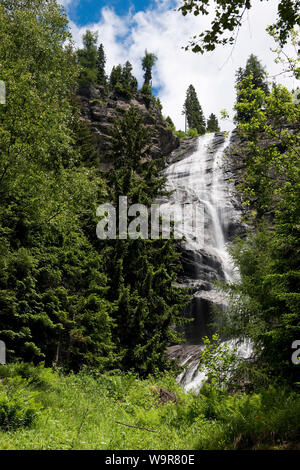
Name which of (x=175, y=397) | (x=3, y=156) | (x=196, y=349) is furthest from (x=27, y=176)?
(x=196, y=349)

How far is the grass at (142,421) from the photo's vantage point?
5070 millimetres

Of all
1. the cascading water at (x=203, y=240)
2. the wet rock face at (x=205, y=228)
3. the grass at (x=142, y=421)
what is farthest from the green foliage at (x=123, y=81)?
the grass at (x=142, y=421)

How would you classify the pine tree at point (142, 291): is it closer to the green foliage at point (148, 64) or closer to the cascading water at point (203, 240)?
the cascading water at point (203, 240)

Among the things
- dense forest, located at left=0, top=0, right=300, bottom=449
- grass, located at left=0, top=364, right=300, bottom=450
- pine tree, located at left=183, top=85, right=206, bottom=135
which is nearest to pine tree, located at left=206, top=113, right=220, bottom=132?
pine tree, located at left=183, top=85, right=206, bottom=135

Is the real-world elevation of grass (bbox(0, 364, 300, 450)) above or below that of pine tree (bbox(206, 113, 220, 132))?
below

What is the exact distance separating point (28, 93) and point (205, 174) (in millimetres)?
33245

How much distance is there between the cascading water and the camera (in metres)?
20.8

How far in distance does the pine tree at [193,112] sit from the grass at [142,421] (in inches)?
3190

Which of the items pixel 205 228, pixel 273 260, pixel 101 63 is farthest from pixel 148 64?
pixel 273 260

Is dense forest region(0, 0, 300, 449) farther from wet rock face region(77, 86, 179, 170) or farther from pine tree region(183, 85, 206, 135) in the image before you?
pine tree region(183, 85, 206, 135)

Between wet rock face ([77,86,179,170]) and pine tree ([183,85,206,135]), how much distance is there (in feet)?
83.6

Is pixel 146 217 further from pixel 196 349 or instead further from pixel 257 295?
pixel 196 349

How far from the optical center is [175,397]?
34.9ft

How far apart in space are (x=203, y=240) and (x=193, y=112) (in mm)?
69444
